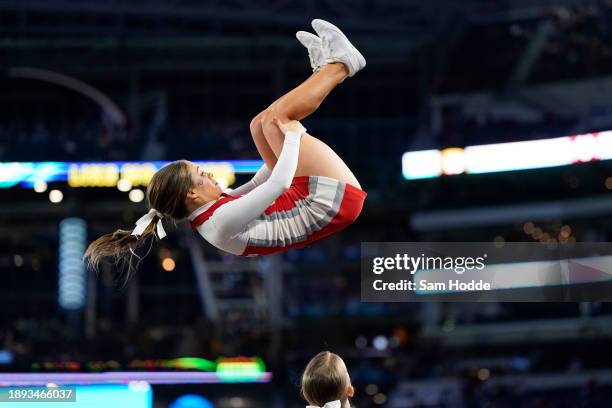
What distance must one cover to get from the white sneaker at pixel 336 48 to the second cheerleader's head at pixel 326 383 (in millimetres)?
1357

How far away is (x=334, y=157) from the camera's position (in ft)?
13.2

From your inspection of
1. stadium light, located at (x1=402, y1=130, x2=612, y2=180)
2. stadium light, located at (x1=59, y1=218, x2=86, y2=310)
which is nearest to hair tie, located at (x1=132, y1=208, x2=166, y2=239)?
stadium light, located at (x1=402, y1=130, x2=612, y2=180)

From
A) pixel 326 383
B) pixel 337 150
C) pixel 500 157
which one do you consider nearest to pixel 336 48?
pixel 326 383

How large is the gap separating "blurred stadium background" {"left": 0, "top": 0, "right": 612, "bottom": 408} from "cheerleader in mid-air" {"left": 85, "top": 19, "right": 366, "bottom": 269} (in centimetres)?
981

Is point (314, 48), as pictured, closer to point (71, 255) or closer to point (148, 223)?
point (148, 223)

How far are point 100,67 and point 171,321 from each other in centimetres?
683

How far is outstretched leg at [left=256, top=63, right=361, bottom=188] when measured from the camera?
3.93m

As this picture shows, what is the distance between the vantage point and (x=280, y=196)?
4027 millimetres

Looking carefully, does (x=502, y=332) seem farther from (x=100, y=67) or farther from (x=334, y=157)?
(x=334, y=157)

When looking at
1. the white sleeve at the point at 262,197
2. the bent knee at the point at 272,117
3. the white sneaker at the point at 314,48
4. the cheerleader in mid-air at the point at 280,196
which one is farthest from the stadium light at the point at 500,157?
the white sleeve at the point at 262,197

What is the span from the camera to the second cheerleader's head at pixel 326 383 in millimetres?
3332

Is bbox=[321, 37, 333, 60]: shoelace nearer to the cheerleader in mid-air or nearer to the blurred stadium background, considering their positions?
the cheerleader in mid-air

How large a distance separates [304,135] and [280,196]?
29 centimetres

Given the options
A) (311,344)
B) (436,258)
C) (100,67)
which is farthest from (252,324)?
(436,258)
